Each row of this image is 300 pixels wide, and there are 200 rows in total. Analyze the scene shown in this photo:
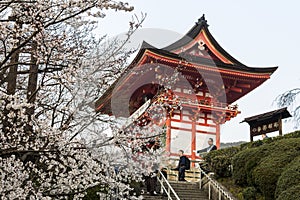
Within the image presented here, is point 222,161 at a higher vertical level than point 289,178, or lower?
higher

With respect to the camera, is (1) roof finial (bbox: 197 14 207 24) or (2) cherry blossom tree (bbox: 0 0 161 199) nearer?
(2) cherry blossom tree (bbox: 0 0 161 199)

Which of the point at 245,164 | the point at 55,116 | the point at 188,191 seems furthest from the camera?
the point at 188,191

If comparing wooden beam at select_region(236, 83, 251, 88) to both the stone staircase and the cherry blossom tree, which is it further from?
the cherry blossom tree

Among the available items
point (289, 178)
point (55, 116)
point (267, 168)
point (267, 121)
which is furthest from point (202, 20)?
point (55, 116)

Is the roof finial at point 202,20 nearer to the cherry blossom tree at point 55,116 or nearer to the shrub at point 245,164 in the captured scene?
the shrub at point 245,164

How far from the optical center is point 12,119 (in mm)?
6699

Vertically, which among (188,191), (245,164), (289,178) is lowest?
(188,191)

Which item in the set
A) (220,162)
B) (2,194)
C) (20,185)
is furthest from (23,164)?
(220,162)

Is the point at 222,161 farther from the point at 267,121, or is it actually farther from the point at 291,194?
the point at 291,194

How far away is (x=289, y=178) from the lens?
33.8 feet

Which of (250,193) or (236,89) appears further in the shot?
(236,89)

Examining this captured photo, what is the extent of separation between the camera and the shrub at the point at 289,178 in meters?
10.2

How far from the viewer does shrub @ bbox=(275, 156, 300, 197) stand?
1016cm

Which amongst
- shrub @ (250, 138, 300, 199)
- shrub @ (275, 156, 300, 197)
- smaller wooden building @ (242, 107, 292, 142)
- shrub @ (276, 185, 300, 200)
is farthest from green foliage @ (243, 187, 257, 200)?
smaller wooden building @ (242, 107, 292, 142)
